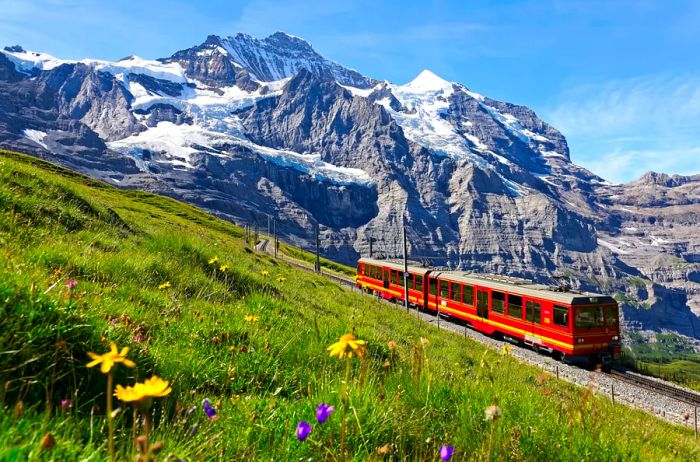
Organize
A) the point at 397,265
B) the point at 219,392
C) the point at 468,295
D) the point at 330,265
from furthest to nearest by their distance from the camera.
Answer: the point at 330,265, the point at 397,265, the point at 468,295, the point at 219,392

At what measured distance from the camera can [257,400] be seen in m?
3.27

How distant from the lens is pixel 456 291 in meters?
30.5

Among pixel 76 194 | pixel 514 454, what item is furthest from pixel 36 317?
pixel 76 194

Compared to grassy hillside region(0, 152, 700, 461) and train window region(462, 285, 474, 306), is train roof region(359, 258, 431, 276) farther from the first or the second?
grassy hillside region(0, 152, 700, 461)

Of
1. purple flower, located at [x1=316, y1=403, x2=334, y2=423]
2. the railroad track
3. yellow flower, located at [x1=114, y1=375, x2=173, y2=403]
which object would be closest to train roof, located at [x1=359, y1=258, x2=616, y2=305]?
the railroad track

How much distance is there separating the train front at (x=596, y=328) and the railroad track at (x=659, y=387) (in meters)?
1.24

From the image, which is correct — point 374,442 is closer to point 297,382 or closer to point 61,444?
point 297,382

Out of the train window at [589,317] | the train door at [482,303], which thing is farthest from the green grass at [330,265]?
the train window at [589,317]

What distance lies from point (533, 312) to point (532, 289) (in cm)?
139

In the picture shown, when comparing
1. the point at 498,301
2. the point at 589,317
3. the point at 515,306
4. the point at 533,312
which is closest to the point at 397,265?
the point at 498,301

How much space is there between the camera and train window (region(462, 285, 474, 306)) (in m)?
28.5

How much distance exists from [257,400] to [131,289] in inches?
115

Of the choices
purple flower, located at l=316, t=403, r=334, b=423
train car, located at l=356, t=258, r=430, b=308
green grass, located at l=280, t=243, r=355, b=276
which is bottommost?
green grass, located at l=280, t=243, r=355, b=276

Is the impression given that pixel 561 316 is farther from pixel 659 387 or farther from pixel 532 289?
pixel 659 387
